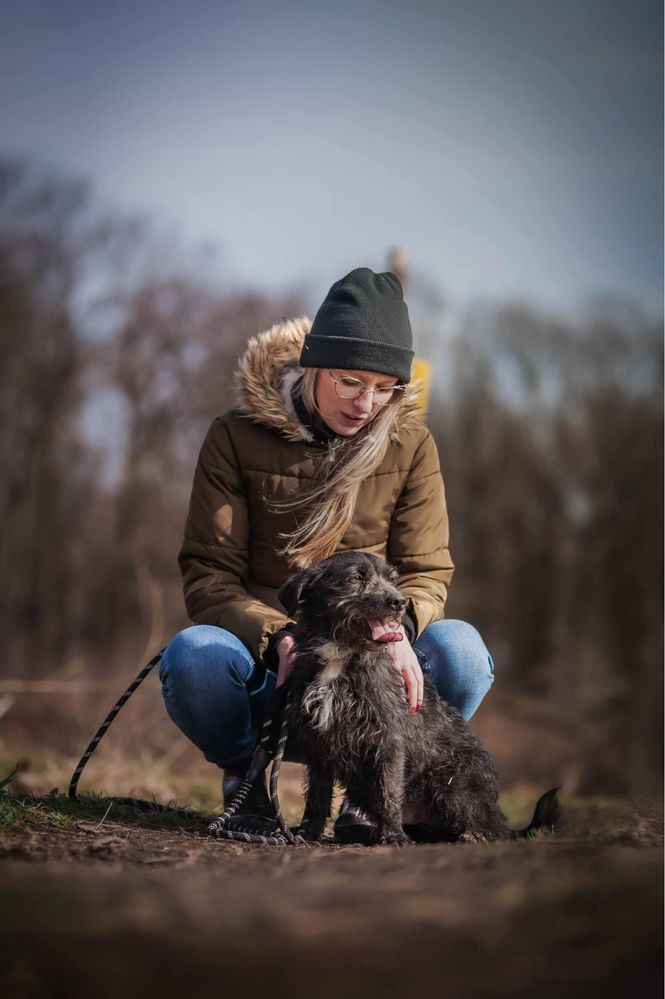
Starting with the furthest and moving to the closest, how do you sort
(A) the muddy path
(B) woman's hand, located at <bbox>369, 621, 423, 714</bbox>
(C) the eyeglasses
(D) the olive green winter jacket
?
1. (D) the olive green winter jacket
2. (C) the eyeglasses
3. (B) woman's hand, located at <bbox>369, 621, 423, 714</bbox>
4. (A) the muddy path

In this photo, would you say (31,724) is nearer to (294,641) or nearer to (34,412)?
(34,412)

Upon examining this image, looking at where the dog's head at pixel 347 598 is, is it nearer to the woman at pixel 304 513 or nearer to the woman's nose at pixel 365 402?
the woman at pixel 304 513

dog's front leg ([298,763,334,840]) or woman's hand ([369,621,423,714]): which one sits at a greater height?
woman's hand ([369,621,423,714])

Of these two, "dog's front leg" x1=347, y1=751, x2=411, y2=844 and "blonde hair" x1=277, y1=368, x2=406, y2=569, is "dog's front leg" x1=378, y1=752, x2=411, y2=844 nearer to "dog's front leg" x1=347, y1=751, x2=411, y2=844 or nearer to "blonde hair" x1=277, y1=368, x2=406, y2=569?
"dog's front leg" x1=347, y1=751, x2=411, y2=844

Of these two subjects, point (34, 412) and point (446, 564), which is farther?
point (34, 412)

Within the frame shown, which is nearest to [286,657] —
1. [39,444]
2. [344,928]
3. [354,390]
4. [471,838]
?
[471,838]

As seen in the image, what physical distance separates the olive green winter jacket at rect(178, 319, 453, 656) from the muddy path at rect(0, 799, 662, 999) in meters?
1.68

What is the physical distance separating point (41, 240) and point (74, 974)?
29.4 ft

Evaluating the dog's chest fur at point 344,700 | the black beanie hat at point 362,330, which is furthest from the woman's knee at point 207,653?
the black beanie hat at point 362,330

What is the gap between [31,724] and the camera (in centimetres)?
1042

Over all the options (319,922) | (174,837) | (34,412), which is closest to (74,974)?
(319,922)

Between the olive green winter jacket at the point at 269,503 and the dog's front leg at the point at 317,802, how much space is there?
640mm

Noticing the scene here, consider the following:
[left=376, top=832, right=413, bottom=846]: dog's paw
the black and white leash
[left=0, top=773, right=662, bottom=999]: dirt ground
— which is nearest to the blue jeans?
the black and white leash

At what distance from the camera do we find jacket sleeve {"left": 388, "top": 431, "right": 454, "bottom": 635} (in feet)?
12.3
